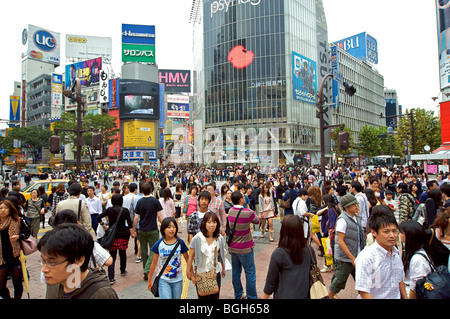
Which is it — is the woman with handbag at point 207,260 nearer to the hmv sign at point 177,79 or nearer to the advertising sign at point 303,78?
the advertising sign at point 303,78

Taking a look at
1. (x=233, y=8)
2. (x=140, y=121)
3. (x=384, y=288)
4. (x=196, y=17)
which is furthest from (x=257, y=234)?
(x=196, y=17)

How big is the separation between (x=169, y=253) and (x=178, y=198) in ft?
20.4

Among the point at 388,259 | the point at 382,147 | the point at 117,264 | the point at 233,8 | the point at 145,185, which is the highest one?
the point at 233,8

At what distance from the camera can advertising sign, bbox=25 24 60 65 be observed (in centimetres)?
8919

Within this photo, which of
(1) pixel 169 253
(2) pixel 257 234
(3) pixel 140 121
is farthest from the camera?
(3) pixel 140 121

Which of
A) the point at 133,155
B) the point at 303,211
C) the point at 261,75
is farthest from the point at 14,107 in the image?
the point at 303,211

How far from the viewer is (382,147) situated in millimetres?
68000

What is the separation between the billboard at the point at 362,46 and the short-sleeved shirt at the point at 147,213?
10395 cm

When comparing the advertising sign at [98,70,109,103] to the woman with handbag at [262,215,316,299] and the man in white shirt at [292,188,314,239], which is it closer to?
the man in white shirt at [292,188,314,239]

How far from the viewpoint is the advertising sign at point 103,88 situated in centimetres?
7500

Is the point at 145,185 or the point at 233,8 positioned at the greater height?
the point at 233,8

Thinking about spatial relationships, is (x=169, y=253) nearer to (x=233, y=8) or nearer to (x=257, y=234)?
(x=257, y=234)

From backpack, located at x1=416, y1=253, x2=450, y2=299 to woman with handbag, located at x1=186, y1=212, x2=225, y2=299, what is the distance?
2309 millimetres

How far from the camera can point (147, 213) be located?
231 inches
